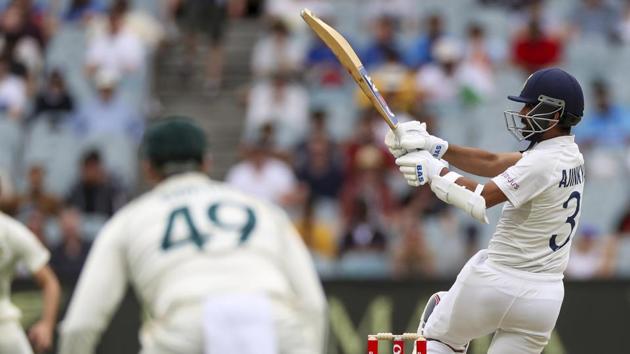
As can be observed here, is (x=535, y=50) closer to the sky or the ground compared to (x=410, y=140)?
closer to the ground

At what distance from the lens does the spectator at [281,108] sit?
48.0 feet

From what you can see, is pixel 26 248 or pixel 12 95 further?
pixel 12 95

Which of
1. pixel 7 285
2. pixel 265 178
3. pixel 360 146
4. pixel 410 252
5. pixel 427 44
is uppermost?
pixel 427 44

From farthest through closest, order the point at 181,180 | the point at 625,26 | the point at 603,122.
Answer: the point at 625,26
the point at 603,122
the point at 181,180

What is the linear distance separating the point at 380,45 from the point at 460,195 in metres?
8.56

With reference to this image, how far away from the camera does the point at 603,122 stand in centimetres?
1449

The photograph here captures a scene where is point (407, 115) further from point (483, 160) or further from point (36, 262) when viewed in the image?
point (483, 160)

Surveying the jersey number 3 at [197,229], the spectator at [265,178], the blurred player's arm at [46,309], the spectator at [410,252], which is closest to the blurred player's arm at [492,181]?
the jersey number 3 at [197,229]

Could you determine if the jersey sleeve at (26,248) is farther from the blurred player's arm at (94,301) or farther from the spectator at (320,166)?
the spectator at (320,166)

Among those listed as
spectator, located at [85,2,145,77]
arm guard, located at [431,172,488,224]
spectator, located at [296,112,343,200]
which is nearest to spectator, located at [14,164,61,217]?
spectator, located at [85,2,145,77]

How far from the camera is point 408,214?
1346 centimetres

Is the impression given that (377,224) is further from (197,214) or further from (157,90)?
(197,214)

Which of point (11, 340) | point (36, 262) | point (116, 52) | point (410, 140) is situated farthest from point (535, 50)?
point (410, 140)

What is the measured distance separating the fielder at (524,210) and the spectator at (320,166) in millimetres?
6450
